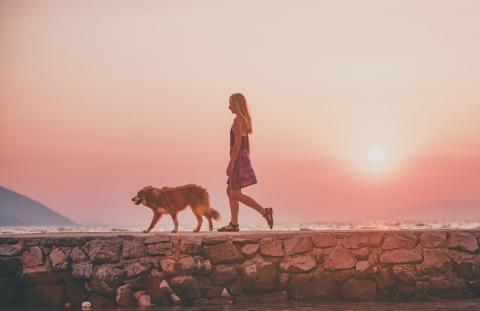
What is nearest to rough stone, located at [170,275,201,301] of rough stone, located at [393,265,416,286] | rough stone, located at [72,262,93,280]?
rough stone, located at [72,262,93,280]

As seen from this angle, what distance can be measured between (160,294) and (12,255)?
2.46 m

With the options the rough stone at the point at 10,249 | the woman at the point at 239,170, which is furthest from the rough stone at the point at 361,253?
the rough stone at the point at 10,249

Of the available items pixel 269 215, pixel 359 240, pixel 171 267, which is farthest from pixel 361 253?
pixel 171 267

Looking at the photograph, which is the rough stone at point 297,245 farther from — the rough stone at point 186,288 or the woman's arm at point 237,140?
the woman's arm at point 237,140

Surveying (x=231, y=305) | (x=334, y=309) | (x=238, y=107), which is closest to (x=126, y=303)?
(x=231, y=305)

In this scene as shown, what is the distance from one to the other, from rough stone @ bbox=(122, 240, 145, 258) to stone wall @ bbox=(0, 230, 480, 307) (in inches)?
0.6

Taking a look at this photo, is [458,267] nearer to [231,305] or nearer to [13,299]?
[231,305]

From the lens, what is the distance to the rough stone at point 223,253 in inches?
462

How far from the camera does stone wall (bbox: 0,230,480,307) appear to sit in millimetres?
11688

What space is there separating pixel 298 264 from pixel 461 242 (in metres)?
2.66

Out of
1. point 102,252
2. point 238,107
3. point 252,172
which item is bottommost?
point 102,252

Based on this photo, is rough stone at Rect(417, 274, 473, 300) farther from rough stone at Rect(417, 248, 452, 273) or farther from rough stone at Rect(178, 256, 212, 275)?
rough stone at Rect(178, 256, 212, 275)

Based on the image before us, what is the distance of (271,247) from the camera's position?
11.8 meters

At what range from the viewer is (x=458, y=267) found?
11.9 metres
